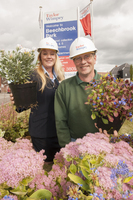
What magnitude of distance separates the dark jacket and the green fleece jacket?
2.19 feet

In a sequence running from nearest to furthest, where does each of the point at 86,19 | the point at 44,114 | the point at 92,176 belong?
1. the point at 92,176
2. the point at 44,114
3. the point at 86,19

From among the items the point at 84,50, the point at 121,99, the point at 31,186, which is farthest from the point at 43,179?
the point at 84,50

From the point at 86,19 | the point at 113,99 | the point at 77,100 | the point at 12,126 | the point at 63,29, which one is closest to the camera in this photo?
the point at 113,99

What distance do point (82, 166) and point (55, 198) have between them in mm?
241

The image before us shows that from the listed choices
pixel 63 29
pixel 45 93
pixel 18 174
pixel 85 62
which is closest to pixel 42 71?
pixel 45 93

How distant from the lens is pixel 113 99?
1.27m

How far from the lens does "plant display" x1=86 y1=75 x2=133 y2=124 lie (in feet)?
4.09

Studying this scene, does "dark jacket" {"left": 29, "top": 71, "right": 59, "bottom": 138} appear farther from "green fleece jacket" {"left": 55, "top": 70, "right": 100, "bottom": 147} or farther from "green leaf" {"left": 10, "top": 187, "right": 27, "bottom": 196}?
"green leaf" {"left": 10, "top": 187, "right": 27, "bottom": 196}

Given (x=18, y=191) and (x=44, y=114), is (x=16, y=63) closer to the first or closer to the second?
(x=44, y=114)

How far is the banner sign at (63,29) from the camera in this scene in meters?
5.11

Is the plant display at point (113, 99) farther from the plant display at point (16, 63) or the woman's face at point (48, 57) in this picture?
the woman's face at point (48, 57)

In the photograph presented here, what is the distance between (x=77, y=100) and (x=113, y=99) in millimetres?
733

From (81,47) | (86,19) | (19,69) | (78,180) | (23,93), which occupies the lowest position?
(78,180)

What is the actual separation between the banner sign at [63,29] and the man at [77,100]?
3381mm
